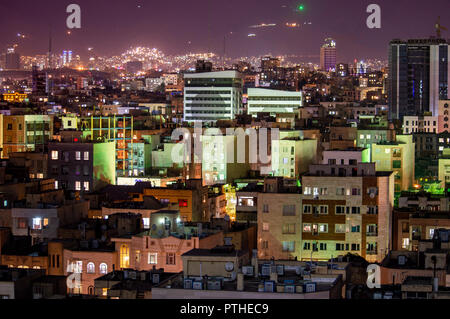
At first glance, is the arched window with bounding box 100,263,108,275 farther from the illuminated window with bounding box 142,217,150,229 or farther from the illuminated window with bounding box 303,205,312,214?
the illuminated window with bounding box 303,205,312,214

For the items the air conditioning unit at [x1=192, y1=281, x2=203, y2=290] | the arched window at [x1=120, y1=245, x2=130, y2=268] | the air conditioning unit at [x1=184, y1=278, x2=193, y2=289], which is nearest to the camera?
the air conditioning unit at [x1=192, y1=281, x2=203, y2=290]

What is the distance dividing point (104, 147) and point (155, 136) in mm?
7705

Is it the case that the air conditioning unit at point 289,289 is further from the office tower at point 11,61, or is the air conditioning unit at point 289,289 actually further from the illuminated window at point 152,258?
the office tower at point 11,61

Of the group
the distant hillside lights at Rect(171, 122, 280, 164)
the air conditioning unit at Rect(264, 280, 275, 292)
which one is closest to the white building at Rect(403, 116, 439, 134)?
the distant hillside lights at Rect(171, 122, 280, 164)

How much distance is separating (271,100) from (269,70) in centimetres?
4649

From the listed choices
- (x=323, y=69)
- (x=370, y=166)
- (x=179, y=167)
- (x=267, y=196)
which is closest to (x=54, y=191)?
(x=267, y=196)

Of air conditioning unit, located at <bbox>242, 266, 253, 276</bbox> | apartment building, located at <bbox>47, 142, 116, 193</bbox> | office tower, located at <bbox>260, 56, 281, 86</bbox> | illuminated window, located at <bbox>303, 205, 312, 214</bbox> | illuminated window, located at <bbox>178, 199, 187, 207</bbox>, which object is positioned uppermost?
office tower, located at <bbox>260, 56, 281, 86</bbox>

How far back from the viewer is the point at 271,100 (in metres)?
67.3

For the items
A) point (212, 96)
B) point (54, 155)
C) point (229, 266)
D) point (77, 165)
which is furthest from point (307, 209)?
point (212, 96)

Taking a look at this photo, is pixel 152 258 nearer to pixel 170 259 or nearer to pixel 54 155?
pixel 170 259

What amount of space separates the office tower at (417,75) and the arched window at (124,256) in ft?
174

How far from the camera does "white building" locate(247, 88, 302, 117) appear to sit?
66.2 m

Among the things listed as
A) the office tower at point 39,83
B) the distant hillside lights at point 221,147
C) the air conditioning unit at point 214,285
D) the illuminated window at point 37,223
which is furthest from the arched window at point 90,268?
the office tower at point 39,83

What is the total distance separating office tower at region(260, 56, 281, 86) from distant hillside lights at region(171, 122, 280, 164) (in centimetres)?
6714
